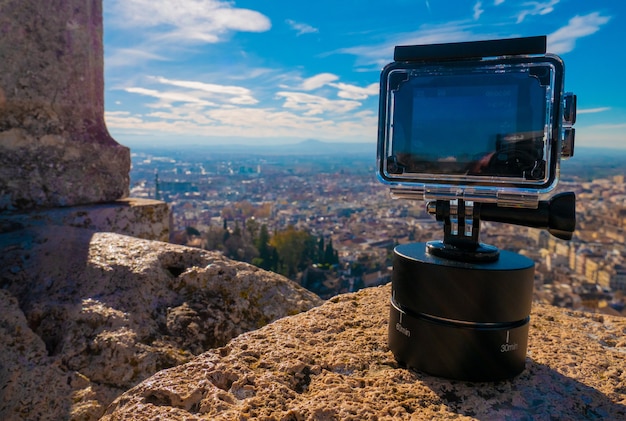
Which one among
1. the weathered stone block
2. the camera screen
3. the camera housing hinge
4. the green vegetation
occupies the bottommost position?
the green vegetation

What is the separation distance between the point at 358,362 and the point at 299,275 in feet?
28.4

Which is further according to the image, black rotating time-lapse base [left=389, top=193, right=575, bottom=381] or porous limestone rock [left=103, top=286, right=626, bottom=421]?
black rotating time-lapse base [left=389, top=193, right=575, bottom=381]

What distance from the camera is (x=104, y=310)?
1.96 meters

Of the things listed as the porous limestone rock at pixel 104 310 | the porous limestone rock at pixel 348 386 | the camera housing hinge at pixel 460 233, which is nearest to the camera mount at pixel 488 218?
the camera housing hinge at pixel 460 233

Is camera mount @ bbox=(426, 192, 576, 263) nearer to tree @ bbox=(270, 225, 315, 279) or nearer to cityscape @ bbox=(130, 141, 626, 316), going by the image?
cityscape @ bbox=(130, 141, 626, 316)

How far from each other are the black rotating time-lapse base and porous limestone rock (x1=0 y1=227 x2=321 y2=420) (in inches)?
39.1

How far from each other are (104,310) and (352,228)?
62.4ft

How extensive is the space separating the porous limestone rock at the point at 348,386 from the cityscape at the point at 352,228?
0.39m

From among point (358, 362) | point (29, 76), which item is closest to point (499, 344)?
point (358, 362)

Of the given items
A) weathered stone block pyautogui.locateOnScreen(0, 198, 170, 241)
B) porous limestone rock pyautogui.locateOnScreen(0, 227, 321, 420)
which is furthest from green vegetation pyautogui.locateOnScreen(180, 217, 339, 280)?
porous limestone rock pyautogui.locateOnScreen(0, 227, 321, 420)

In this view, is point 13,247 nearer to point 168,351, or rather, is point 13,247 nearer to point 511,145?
point 168,351

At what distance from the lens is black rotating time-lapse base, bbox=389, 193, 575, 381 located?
126 cm

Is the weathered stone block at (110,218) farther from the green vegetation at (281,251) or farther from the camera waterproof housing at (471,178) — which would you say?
the green vegetation at (281,251)

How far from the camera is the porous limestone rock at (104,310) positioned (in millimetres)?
1719
